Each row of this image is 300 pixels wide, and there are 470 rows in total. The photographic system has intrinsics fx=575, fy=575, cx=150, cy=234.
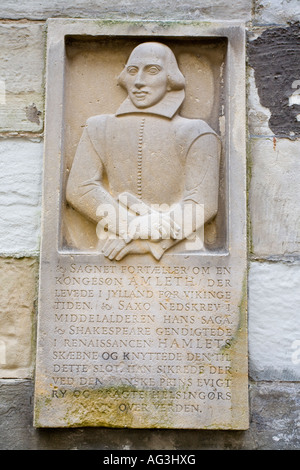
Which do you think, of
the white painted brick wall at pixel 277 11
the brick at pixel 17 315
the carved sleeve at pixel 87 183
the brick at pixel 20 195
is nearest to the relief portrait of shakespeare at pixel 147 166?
the carved sleeve at pixel 87 183

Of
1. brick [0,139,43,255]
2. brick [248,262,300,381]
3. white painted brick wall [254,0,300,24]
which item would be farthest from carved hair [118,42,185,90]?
brick [248,262,300,381]

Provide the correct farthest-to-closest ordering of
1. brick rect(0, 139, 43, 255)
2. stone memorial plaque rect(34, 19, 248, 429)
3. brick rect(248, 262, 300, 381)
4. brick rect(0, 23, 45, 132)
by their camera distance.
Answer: brick rect(0, 23, 45, 132)
brick rect(0, 139, 43, 255)
brick rect(248, 262, 300, 381)
stone memorial plaque rect(34, 19, 248, 429)

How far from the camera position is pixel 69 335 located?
287 cm

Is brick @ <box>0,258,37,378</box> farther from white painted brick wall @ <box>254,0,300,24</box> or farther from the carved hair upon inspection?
white painted brick wall @ <box>254,0,300,24</box>

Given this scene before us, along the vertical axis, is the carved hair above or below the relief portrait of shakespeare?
above

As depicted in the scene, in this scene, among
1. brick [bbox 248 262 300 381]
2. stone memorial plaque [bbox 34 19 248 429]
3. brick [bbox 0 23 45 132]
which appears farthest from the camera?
brick [bbox 0 23 45 132]

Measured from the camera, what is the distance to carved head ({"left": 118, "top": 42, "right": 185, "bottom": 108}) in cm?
307

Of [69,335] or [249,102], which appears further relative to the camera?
[249,102]

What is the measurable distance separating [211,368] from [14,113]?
1720 millimetres

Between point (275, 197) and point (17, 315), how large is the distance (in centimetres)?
150

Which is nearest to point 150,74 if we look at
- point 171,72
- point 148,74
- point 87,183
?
point 148,74

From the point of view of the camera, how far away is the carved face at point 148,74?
3068mm
